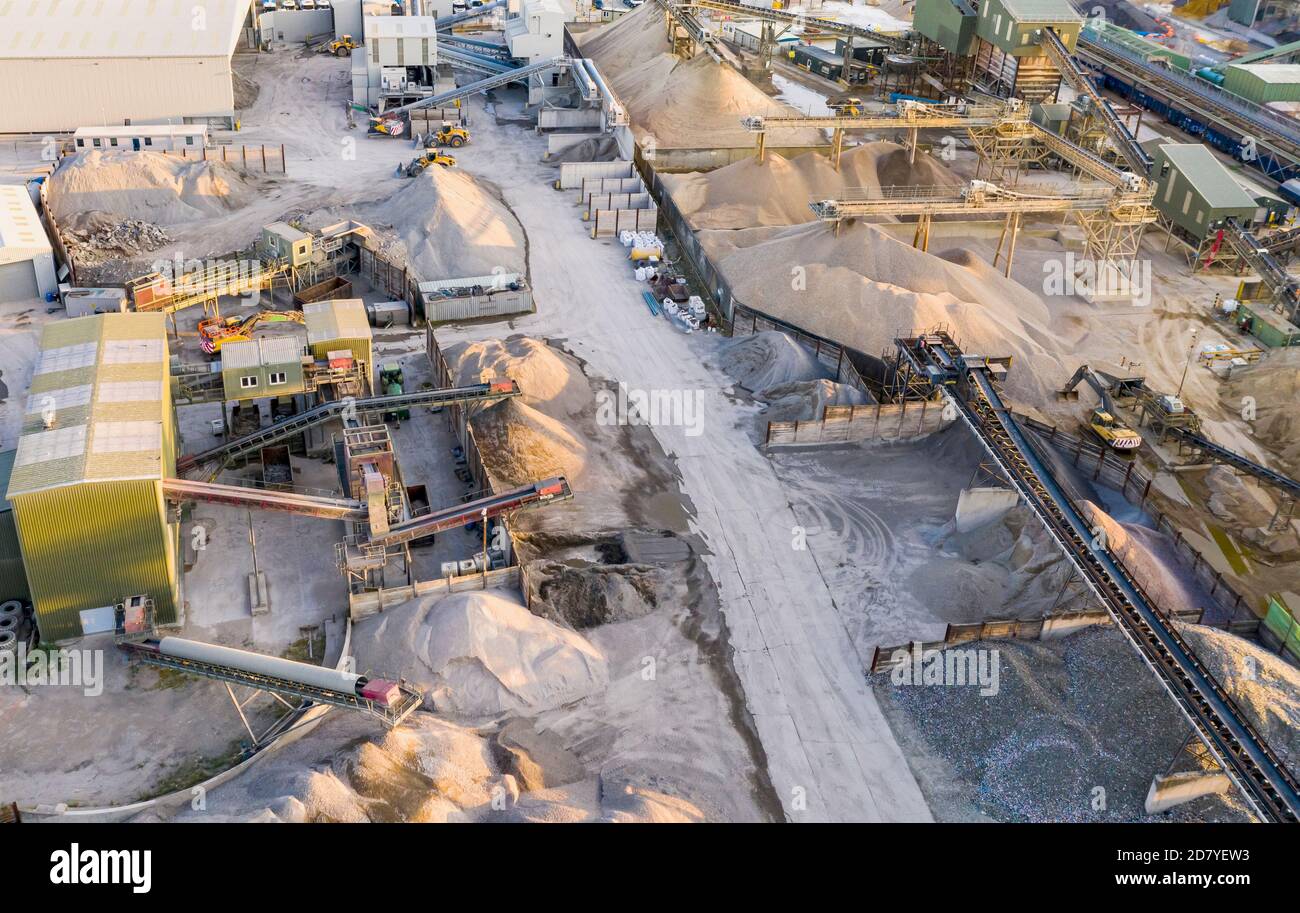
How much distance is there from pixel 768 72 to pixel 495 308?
142 feet

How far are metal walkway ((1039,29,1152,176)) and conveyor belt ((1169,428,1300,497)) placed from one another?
25.0 m

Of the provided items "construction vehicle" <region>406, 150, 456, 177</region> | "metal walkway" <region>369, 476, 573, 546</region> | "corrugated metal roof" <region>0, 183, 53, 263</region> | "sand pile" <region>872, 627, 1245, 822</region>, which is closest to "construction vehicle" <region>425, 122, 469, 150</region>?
"construction vehicle" <region>406, 150, 456, 177</region>

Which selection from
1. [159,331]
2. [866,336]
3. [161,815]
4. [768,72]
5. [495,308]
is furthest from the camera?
[768,72]

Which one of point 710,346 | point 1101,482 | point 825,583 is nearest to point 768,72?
point 710,346

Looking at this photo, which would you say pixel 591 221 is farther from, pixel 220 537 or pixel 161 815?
pixel 161 815

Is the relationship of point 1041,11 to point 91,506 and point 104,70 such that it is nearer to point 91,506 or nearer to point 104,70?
point 104,70

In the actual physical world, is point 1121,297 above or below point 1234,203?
below

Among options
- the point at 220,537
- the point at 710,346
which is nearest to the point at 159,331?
the point at 220,537

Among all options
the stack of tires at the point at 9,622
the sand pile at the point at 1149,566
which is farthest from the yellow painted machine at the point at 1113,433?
the stack of tires at the point at 9,622

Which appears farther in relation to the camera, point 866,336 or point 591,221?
point 591,221

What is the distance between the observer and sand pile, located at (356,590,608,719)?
27.8m

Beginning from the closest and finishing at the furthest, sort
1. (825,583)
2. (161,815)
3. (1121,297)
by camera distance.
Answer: (161,815) → (825,583) → (1121,297)

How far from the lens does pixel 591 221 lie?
5412cm

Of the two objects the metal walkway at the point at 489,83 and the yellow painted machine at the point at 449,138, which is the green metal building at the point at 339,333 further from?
the metal walkway at the point at 489,83
